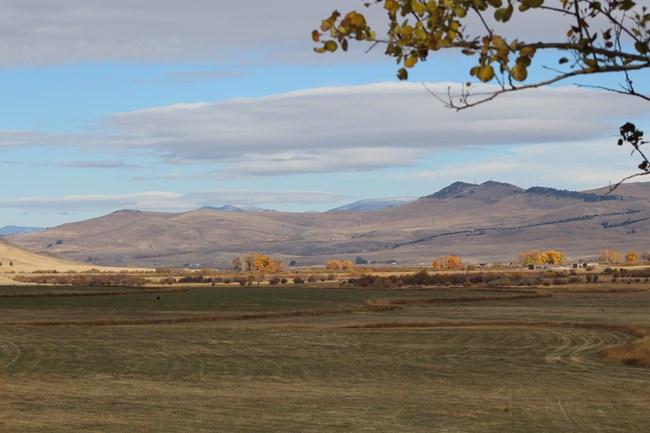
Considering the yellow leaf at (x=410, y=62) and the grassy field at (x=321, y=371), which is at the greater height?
the yellow leaf at (x=410, y=62)

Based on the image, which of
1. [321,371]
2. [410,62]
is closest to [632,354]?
[321,371]

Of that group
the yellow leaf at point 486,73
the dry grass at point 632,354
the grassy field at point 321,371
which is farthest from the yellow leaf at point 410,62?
the dry grass at point 632,354

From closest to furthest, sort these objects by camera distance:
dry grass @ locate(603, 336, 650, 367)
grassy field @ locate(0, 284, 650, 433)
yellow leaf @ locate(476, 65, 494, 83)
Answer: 1. yellow leaf @ locate(476, 65, 494, 83)
2. grassy field @ locate(0, 284, 650, 433)
3. dry grass @ locate(603, 336, 650, 367)

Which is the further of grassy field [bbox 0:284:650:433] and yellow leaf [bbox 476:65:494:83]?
grassy field [bbox 0:284:650:433]

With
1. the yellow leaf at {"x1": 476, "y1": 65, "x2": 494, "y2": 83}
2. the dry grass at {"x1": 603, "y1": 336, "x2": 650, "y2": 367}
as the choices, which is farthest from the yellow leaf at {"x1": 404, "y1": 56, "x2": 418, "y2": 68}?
the dry grass at {"x1": 603, "y1": 336, "x2": 650, "y2": 367}

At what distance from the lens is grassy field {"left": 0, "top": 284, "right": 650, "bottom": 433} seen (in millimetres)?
23578

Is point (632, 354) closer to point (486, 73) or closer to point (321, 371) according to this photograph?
point (321, 371)

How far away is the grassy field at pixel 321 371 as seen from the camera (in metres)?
23.6

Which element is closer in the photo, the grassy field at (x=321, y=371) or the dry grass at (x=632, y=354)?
the grassy field at (x=321, y=371)

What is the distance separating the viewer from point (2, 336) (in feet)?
162

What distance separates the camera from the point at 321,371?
35.4 metres

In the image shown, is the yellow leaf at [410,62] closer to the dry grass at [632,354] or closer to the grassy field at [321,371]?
the grassy field at [321,371]

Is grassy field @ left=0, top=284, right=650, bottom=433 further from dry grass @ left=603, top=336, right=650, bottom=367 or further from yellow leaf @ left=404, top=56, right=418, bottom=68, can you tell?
yellow leaf @ left=404, top=56, right=418, bottom=68

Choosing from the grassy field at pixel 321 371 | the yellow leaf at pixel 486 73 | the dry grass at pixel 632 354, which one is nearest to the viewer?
the yellow leaf at pixel 486 73
